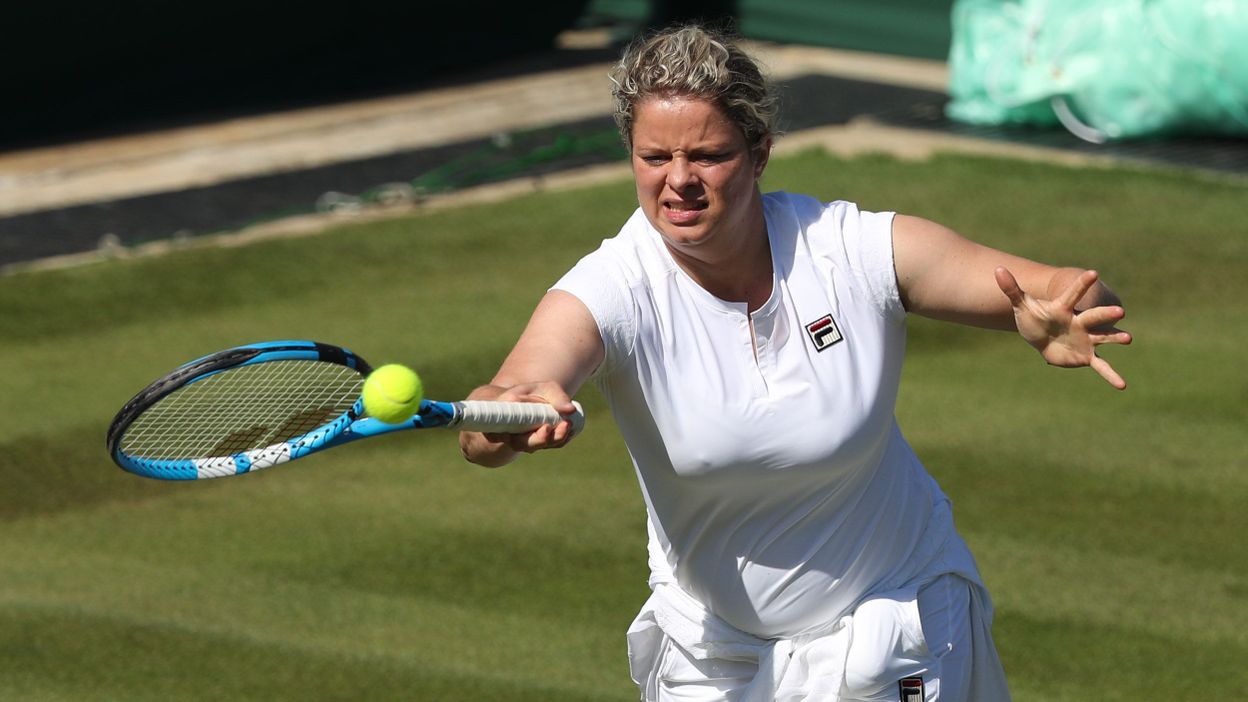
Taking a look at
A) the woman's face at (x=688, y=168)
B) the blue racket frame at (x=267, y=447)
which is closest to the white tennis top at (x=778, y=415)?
the woman's face at (x=688, y=168)

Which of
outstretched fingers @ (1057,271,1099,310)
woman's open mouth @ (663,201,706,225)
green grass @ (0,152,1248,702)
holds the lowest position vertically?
green grass @ (0,152,1248,702)

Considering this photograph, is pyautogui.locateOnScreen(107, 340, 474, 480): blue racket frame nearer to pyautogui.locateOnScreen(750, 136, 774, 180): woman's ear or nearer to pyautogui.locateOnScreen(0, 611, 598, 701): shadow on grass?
pyautogui.locateOnScreen(750, 136, 774, 180): woman's ear

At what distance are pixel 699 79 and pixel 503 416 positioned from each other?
0.81 metres

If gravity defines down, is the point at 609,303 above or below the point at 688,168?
below

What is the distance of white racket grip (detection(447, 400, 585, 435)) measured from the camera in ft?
11.3

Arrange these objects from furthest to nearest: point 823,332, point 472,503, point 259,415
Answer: point 472,503 → point 259,415 → point 823,332

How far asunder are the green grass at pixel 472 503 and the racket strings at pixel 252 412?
6.29 ft

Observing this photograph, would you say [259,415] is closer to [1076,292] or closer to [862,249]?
[862,249]

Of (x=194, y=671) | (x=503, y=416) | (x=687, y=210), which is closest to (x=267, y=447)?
(x=503, y=416)

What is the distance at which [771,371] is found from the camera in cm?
381

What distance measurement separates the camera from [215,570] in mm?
6824

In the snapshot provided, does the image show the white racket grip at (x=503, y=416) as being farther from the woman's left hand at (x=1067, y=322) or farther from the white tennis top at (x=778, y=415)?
the woman's left hand at (x=1067, y=322)

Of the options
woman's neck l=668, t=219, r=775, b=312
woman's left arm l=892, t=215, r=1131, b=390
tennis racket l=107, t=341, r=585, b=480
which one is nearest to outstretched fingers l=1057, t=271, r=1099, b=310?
woman's left arm l=892, t=215, r=1131, b=390

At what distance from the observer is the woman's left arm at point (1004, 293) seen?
3770mm
